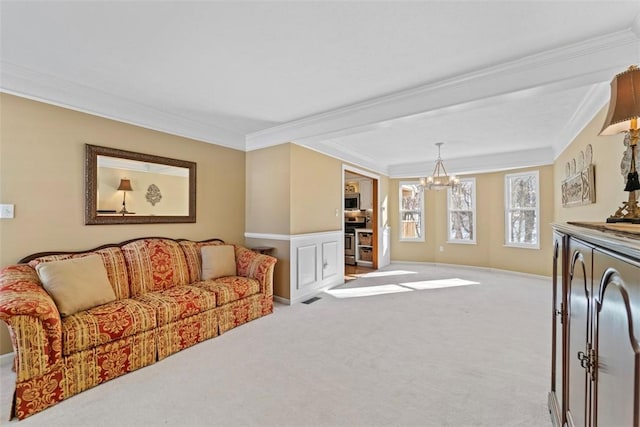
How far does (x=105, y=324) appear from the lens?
2.24 m

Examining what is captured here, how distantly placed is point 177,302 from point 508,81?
3.54 m

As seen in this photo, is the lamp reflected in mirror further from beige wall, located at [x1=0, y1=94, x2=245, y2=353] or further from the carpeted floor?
the carpeted floor

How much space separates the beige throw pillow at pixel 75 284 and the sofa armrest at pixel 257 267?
4.79 ft

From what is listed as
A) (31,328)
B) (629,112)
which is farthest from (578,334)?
(31,328)

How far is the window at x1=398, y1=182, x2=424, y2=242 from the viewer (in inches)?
287

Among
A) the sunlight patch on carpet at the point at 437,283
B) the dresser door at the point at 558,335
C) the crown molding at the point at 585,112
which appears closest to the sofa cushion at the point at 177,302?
the dresser door at the point at 558,335

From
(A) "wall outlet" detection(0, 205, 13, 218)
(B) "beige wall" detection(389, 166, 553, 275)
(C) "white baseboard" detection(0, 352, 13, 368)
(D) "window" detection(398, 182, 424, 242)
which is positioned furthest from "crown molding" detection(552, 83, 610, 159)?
(C) "white baseboard" detection(0, 352, 13, 368)

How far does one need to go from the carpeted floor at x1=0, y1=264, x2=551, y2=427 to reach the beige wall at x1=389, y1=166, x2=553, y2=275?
238cm

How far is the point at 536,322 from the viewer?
133 inches

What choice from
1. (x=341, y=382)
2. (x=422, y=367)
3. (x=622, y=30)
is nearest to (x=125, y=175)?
(x=341, y=382)

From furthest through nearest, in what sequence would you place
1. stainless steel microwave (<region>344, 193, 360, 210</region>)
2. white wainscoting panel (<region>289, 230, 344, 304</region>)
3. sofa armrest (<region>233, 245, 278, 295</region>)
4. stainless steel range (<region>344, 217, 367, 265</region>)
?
stainless steel microwave (<region>344, 193, 360, 210</region>), stainless steel range (<region>344, 217, 367, 265</region>), white wainscoting panel (<region>289, 230, 344, 304</region>), sofa armrest (<region>233, 245, 278, 295</region>)

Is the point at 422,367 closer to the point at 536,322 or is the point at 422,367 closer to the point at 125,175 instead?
the point at 536,322

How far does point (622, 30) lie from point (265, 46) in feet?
8.14

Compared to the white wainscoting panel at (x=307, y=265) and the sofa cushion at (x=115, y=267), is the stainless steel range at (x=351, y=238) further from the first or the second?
the sofa cushion at (x=115, y=267)
